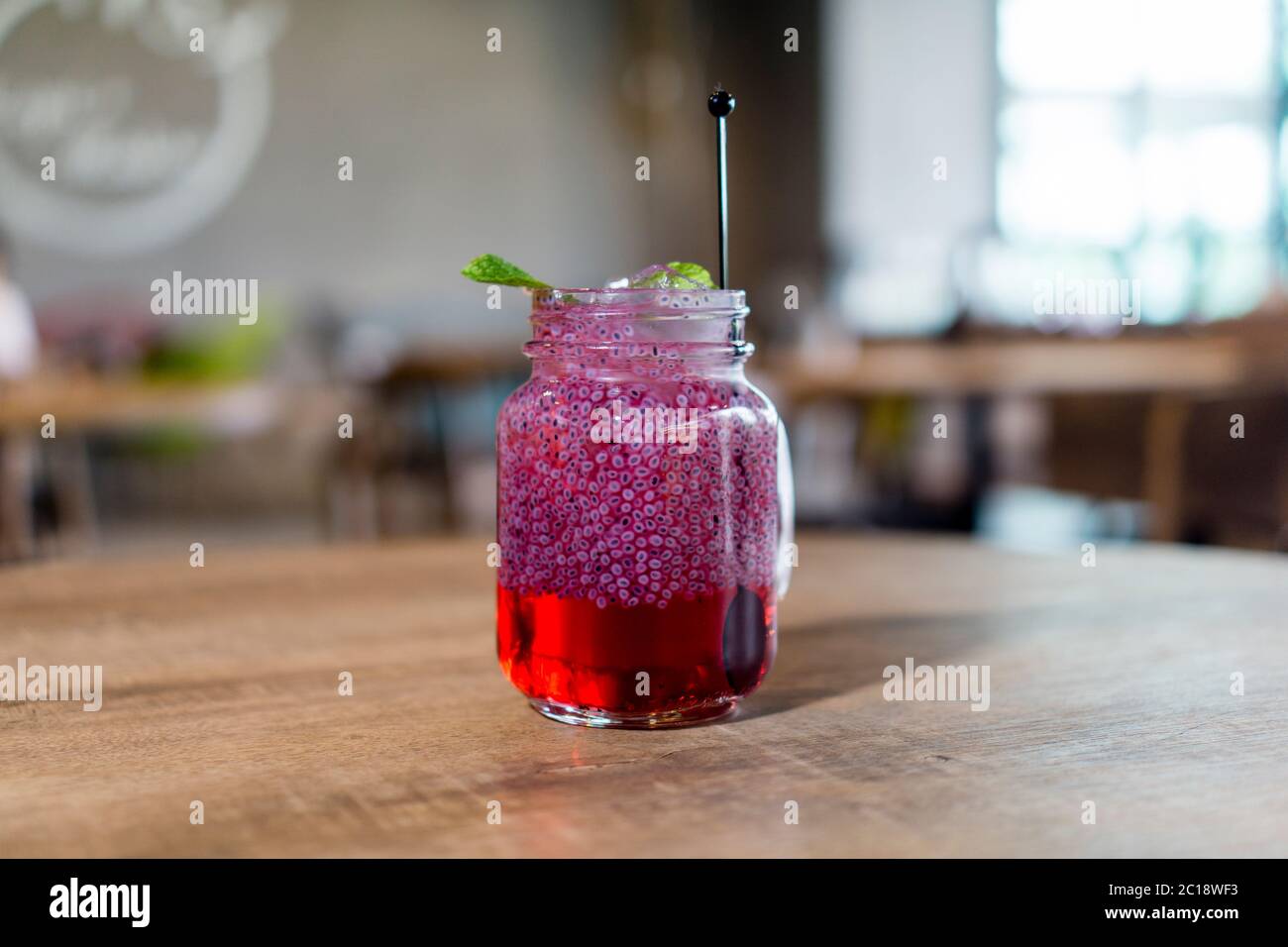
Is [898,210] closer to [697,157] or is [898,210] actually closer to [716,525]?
[697,157]

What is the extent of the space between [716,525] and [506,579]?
113 mm

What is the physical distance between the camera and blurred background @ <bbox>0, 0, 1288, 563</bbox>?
432 cm

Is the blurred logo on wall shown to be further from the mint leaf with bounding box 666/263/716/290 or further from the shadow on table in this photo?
the mint leaf with bounding box 666/263/716/290

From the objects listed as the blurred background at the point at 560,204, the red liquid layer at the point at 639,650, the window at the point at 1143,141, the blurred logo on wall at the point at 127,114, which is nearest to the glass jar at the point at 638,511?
the red liquid layer at the point at 639,650

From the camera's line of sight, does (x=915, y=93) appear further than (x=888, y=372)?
Yes

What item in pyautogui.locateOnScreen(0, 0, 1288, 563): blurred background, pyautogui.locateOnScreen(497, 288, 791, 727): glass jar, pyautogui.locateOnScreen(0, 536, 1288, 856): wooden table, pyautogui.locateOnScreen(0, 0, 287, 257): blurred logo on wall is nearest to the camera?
pyautogui.locateOnScreen(0, 536, 1288, 856): wooden table

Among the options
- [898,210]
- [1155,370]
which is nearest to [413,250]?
[898,210]

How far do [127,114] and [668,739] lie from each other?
18.0ft

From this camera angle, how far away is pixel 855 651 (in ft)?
2.65

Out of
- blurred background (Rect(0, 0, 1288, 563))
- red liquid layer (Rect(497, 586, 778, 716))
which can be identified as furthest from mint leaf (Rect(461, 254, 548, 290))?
blurred background (Rect(0, 0, 1288, 563))

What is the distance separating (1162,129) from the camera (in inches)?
209

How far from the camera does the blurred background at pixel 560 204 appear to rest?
432 centimetres

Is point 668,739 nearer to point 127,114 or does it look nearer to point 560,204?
point 127,114

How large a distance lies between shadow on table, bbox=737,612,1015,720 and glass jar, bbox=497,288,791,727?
0.19 feet
